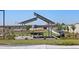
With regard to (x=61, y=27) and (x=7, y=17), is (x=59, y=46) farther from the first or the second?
(x=7, y=17)

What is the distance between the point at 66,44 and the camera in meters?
2.71

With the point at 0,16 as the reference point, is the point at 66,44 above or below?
below
